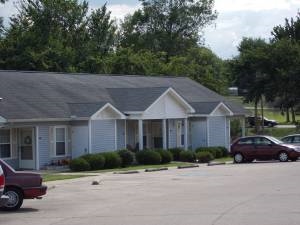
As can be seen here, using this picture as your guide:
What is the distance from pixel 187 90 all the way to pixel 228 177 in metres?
26.8

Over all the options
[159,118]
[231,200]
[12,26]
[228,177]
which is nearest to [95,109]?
[159,118]

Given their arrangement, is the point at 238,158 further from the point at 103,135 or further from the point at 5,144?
the point at 5,144

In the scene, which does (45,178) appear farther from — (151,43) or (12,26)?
(151,43)

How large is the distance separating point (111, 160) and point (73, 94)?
6.94m

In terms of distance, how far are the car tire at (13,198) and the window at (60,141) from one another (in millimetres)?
20724

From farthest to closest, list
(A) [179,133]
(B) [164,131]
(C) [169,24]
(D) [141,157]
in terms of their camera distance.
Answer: (C) [169,24], (A) [179,133], (B) [164,131], (D) [141,157]

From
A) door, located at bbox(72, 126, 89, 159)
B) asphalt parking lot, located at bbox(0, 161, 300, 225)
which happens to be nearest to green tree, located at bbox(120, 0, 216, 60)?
door, located at bbox(72, 126, 89, 159)

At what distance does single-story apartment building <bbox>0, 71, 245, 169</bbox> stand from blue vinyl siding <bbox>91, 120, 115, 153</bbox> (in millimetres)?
57

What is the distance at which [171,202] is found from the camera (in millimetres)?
19500

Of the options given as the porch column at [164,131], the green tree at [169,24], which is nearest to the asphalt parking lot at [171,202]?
the porch column at [164,131]

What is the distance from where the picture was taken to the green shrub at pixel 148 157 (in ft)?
136

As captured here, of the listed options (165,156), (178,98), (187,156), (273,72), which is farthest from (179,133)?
(273,72)

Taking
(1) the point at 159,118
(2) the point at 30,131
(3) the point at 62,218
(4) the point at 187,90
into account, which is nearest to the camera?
(3) the point at 62,218

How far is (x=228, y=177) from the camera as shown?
94.6 feet
